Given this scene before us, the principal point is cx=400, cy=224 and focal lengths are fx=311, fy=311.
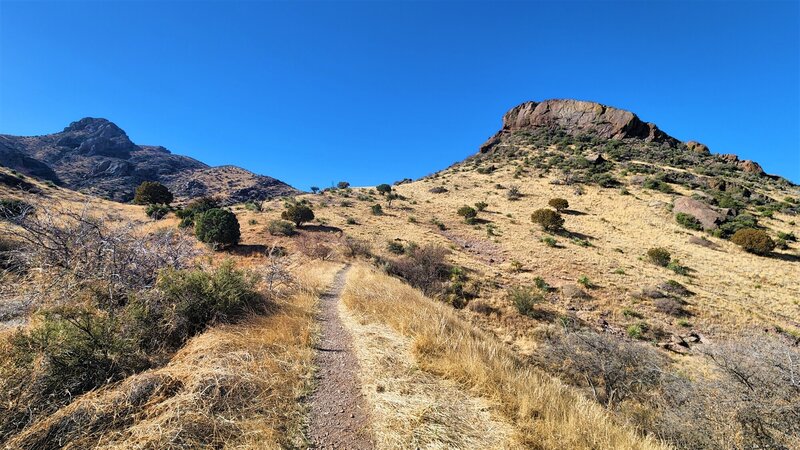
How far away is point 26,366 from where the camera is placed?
11.4 ft

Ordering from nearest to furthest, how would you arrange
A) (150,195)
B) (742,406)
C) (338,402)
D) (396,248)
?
1. (338,402)
2. (742,406)
3. (396,248)
4. (150,195)

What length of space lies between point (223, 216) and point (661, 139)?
8883 centimetres

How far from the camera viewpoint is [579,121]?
79812 mm

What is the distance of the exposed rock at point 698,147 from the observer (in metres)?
66.5

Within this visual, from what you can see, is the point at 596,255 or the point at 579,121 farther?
the point at 579,121

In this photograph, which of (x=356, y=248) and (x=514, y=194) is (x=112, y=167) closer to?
(x=356, y=248)

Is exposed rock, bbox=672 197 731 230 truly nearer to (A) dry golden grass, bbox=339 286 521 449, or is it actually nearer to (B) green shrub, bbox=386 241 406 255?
(B) green shrub, bbox=386 241 406 255

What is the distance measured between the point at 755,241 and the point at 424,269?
30173 mm

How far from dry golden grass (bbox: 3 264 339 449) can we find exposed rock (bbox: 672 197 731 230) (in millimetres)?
44384

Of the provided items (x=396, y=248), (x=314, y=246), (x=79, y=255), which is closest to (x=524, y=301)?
(x=396, y=248)

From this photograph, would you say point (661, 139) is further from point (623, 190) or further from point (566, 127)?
point (623, 190)

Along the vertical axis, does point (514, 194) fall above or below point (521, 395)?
above

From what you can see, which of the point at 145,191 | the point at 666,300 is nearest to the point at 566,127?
the point at 666,300

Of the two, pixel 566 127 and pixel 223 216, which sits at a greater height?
pixel 566 127
